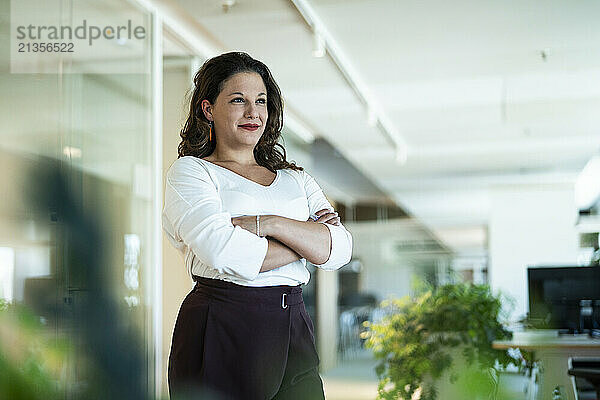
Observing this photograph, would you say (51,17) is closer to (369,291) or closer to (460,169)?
(369,291)

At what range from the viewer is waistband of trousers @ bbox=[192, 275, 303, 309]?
4.23 ft

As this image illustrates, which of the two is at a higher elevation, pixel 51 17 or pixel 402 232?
pixel 51 17

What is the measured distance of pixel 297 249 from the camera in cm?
140

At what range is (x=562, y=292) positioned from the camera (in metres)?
5.07

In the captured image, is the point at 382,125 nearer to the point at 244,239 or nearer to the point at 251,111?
the point at 251,111

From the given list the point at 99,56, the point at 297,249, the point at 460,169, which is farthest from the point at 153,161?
the point at 460,169

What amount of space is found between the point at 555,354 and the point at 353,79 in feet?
7.50

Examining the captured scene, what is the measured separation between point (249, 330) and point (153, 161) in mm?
3134

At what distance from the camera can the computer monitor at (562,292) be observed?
500 centimetres

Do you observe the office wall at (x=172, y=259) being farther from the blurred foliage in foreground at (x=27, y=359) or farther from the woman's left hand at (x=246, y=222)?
the blurred foliage in foreground at (x=27, y=359)

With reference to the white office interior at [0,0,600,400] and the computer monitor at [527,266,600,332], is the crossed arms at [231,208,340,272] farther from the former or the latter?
the computer monitor at [527,266,600,332]

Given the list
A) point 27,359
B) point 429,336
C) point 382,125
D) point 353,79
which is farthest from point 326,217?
point 382,125

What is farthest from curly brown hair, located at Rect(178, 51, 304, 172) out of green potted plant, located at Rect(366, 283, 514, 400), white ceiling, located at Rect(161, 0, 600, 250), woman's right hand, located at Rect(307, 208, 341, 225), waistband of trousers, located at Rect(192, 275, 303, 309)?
green potted plant, located at Rect(366, 283, 514, 400)

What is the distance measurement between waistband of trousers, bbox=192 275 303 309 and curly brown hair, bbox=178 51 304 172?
280mm
